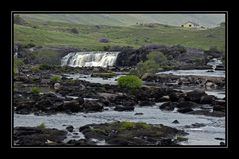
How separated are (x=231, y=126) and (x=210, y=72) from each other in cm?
4498

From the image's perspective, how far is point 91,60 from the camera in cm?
6662

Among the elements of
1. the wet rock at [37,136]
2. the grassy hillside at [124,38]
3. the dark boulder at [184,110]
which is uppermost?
the grassy hillside at [124,38]

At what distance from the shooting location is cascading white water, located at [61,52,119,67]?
215 feet

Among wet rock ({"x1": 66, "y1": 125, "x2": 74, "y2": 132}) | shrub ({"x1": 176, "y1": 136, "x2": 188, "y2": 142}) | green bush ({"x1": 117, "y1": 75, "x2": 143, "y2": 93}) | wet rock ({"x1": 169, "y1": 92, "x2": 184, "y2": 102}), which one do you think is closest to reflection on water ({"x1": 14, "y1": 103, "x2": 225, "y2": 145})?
wet rock ({"x1": 66, "y1": 125, "x2": 74, "y2": 132})

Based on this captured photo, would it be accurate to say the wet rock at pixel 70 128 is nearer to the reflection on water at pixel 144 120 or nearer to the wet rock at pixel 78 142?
the reflection on water at pixel 144 120

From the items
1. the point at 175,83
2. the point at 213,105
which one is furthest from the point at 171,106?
the point at 175,83

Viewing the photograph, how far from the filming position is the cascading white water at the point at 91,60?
65.5m

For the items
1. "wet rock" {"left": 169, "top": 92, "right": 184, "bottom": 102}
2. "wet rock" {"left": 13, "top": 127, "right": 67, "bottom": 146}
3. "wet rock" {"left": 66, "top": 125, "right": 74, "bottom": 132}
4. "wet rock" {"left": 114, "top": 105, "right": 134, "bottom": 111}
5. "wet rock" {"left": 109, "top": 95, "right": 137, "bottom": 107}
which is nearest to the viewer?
"wet rock" {"left": 13, "top": 127, "right": 67, "bottom": 146}

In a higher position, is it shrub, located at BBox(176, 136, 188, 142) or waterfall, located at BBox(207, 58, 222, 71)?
waterfall, located at BBox(207, 58, 222, 71)

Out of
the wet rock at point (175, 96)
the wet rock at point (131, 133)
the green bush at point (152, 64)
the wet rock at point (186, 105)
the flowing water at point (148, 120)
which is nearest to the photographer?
the wet rock at point (131, 133)

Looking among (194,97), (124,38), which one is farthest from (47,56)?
(194,97)

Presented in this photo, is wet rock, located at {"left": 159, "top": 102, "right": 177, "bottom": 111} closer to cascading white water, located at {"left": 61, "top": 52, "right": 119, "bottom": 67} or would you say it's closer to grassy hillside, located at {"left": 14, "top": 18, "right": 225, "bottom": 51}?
cascading white water, located at {"left": 61, "top": 52, "right": 119, "bottom": 67}

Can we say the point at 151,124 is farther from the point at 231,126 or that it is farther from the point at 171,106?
the point at 231,126

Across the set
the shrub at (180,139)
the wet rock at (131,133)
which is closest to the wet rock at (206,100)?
the wet rock at (131,133)
